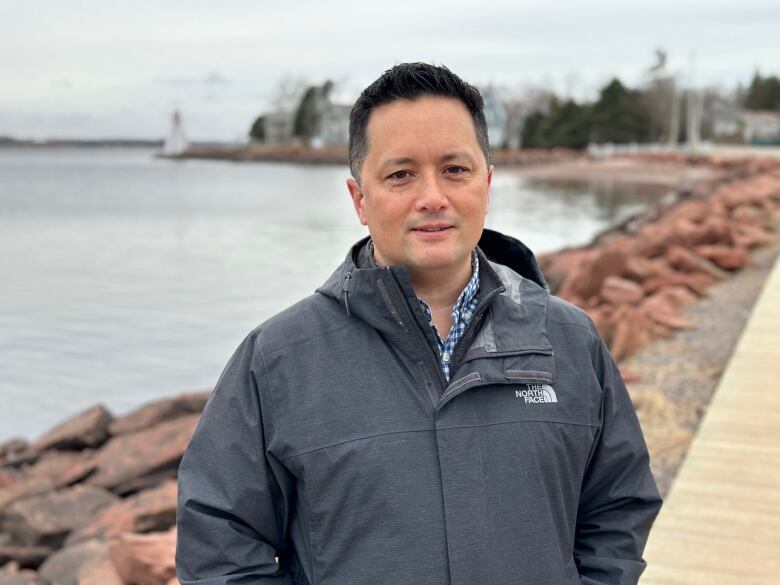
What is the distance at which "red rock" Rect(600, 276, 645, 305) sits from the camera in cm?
886

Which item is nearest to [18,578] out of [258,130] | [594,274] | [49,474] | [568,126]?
[49,474]

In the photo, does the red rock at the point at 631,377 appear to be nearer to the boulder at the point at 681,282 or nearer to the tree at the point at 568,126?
the boulder at the point at 681,282

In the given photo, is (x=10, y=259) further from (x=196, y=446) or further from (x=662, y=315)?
(x=196, y=446)

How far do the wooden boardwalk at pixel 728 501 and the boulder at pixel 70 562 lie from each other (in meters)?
2.64

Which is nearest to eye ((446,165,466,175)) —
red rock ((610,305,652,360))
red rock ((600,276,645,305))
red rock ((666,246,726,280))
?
red rock ((610,305,652,360))

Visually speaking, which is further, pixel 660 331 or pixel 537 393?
pixel 660 331

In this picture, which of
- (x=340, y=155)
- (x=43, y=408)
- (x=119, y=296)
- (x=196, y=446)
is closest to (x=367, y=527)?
(x=196, y=446)

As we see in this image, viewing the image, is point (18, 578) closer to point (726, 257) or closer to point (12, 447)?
point (12, 447)

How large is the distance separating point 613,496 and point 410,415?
496 millimetres

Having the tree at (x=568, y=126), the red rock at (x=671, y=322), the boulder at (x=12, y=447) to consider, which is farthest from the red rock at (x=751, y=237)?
the tree at (x=568, y=126)

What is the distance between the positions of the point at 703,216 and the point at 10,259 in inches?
689

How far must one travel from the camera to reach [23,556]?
535 centimetres

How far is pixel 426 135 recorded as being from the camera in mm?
1723

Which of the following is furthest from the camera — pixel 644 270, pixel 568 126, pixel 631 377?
pixel 568 126
